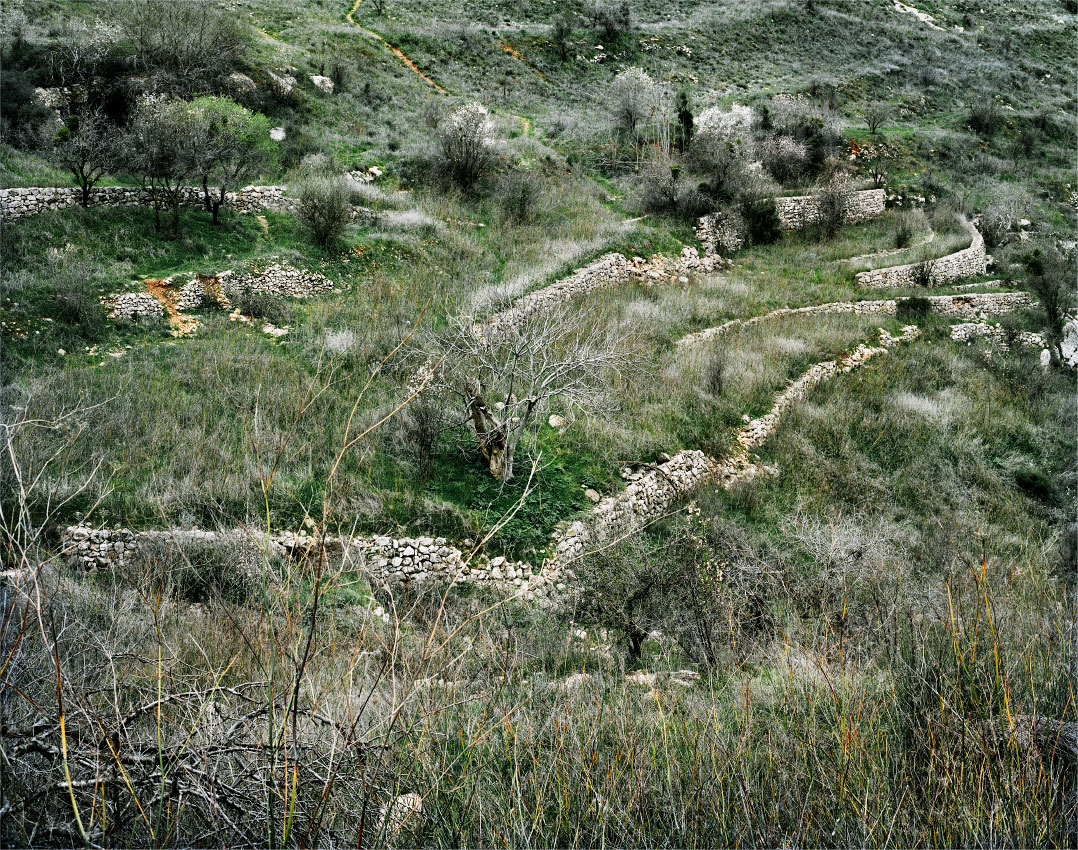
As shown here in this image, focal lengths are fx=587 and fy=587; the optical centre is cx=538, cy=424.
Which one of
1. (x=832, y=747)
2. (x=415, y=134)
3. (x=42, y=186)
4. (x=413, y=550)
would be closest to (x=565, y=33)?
(x=415, y=134)

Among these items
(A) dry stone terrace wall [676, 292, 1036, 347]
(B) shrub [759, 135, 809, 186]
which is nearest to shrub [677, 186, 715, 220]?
(A) dry stone terrace wall [676, 292, 1036, 347]

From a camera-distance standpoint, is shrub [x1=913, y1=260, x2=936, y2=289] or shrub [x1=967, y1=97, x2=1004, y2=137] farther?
shrub [x1=967, y1=97, x2=1004, y2=137]

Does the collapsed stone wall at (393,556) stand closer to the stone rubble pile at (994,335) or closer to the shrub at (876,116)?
the stone rubble pile at (994,335)

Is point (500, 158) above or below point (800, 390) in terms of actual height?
above

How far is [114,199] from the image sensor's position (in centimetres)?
1416

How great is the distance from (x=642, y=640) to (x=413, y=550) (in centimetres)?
310

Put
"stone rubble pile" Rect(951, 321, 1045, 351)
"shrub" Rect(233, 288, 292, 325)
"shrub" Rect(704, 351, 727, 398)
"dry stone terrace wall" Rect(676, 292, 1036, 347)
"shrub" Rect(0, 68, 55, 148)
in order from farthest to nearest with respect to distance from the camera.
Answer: "stone rubble pile" Rect(951, 321, 1045, 351), "dry stone terrace wall" Rect(676, 292, 1036, 347), "shrub" Rect(0, 68, 55, 148), "shrub" Rect(233, 288, 292, 325), "shrub" Rect(704, 351, 727, 398)

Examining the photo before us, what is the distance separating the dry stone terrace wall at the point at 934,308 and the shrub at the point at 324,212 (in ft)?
31.8

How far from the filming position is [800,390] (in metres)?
13.1

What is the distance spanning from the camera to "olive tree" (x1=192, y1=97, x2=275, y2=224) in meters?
14.6

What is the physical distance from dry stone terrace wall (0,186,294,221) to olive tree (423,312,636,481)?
9409mm

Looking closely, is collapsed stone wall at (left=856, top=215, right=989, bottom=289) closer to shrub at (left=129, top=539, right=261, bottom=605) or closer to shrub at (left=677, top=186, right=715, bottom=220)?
shrub at (left=677, top=186, right=715, bottom=220)

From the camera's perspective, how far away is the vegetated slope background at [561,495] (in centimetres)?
201

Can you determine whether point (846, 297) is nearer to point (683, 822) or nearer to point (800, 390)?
point (800, 390)
